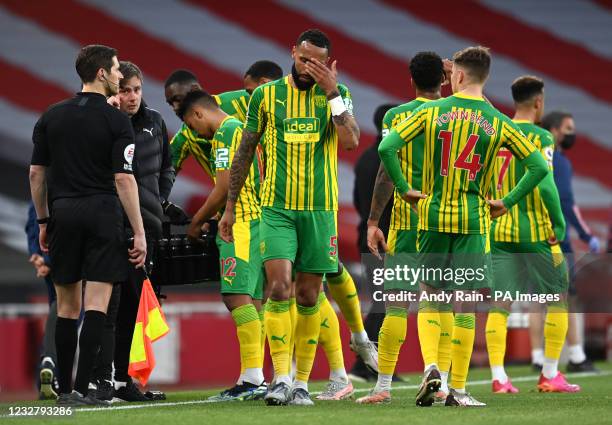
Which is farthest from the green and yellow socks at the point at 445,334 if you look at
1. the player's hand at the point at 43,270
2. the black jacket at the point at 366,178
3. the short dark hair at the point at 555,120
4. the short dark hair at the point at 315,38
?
the short dark hair at the point at 555,120

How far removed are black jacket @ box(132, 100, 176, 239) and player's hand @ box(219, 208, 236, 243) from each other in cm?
84

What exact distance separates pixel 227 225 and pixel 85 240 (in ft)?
2.42

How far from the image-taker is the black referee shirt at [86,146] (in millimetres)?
6207

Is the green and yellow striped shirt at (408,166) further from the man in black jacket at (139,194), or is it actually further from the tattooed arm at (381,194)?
the man in black jacket at (139,194)

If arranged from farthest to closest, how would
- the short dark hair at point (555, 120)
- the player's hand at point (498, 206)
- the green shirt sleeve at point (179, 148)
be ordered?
the short dark hair at point (555, 120)
the green shirt sleeve at point (179, 148)
the player's hand at point (498, 206)

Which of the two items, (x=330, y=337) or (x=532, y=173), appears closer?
(x=532, y=173)

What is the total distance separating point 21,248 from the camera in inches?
603

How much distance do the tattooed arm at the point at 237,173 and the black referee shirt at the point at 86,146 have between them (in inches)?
21.3

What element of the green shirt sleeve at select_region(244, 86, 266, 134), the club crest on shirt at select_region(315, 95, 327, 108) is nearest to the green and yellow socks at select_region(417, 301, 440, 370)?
the club crest on shirt at select_region(315, 95, 327, 108)

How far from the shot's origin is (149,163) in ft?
23.7

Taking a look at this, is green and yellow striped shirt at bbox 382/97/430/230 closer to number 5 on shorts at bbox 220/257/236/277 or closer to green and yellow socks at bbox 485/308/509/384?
number 5 on shorts at bbox 220/257/236/277

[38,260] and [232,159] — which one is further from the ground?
[232,159]

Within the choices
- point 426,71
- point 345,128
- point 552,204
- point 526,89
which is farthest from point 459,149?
point 526,89

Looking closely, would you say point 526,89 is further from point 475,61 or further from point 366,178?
point 475,61
